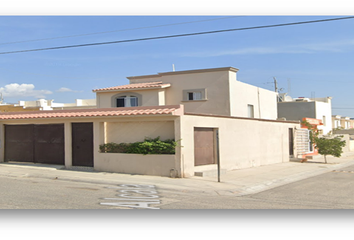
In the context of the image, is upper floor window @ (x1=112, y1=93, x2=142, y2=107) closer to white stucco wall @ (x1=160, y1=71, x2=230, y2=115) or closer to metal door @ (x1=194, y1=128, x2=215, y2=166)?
white stucco wall @ (x1=160, y1=71, x2=230, y2=115)

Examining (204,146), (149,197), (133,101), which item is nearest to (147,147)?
(204,146)

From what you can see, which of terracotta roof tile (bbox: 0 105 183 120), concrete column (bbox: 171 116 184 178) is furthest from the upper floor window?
concrete column (bbox: 171 116 184 178)

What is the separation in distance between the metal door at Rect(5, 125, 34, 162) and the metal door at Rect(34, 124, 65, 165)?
41 centimetres

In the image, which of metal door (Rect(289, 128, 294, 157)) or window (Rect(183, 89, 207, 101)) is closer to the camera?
metal door (Rect(289, 128, 294, 157))

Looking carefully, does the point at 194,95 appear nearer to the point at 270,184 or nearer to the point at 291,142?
the point at 291,142

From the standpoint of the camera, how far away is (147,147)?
650 inches

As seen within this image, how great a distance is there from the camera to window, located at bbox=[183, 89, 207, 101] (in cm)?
2924

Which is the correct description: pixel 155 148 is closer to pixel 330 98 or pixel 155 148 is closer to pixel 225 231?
pixel 225 231

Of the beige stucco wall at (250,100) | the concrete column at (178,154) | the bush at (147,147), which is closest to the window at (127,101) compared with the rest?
the beige stucco wall at (250,100)

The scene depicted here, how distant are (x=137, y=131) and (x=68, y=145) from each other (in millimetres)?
3574

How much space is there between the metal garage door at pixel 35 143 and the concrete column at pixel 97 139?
2011 millimetres

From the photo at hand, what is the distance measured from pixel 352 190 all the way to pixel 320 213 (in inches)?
184

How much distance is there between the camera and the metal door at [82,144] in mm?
17938

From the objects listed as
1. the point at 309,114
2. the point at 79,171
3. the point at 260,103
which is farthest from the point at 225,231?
the point at 309,114
